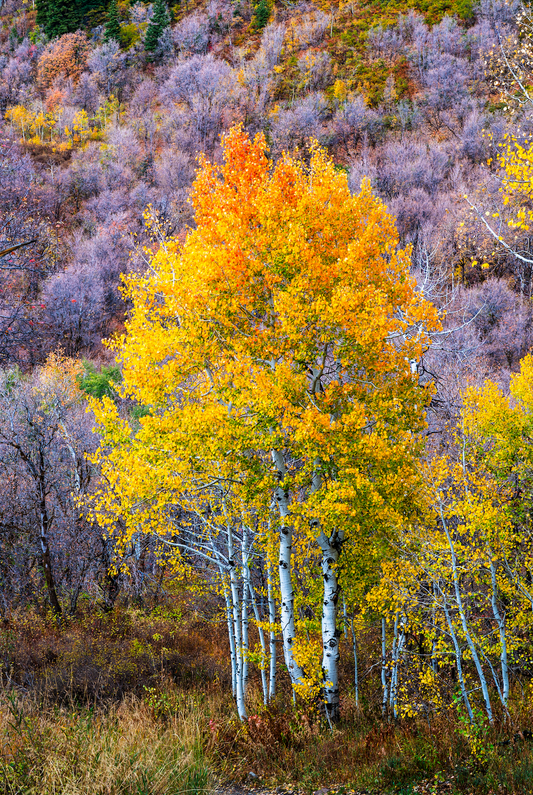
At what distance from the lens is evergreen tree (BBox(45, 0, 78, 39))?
92.2m

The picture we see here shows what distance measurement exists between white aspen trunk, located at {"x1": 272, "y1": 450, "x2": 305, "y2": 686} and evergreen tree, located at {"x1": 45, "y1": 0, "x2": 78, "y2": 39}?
108323 millimetres

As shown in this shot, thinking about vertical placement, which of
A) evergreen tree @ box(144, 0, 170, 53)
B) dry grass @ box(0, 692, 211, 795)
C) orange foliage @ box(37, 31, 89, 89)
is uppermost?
evergreen tree @ box(144, 0, 170, 53)

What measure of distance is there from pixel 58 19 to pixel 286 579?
113m

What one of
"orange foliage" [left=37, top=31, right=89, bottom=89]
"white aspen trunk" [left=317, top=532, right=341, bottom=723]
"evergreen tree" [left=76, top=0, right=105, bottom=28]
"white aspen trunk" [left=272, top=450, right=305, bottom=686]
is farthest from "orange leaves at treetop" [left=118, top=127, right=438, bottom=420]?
"evergreen tree" [left=76, top=0, right=105, bottom=28]

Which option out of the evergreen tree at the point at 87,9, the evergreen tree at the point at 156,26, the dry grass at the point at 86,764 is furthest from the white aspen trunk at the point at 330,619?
the evergreen tree at the point at 87,9

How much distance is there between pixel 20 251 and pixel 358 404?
5878mm

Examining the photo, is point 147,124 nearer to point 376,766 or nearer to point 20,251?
point 20,251

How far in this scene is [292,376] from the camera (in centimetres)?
854

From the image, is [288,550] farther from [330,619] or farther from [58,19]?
[58,19]

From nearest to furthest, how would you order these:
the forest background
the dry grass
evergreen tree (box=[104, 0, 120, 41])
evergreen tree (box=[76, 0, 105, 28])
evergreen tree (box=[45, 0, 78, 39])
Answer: the dry grass, the forest background, evergreen tree (box=[104, 0, 120, 41]), evergreen tree (box=[45, 0, 78, 39]), evergreen tree (box=[76, 0, 105, 28])

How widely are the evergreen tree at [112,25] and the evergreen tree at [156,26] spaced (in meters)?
5.21

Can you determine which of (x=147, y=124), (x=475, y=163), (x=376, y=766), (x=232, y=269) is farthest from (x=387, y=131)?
(x=376, y=766)

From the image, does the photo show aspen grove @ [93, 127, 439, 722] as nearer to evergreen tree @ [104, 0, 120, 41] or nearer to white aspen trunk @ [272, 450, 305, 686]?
white aspen trunk @ [272, 450, 305, 686]

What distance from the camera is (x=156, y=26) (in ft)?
298
